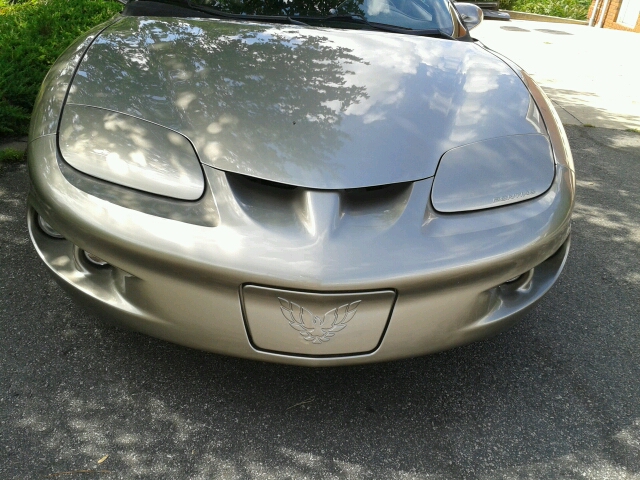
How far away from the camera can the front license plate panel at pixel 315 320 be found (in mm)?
1628

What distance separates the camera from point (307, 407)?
6.64 feet

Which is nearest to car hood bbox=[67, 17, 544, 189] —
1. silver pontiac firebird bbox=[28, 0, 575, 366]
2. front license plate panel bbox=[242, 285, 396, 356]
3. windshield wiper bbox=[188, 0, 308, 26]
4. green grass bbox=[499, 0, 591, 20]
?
silver pontiac firebird bbox=[28, 0, 575, 366]

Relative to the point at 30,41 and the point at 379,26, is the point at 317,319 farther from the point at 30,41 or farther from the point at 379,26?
the point at 30,41

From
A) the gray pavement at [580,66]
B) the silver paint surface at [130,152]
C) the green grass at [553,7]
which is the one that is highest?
the silver paint surface at [130,152]

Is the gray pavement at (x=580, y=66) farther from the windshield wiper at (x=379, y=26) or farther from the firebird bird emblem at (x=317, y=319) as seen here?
the firebird bird emblem at (x=317, y=319)

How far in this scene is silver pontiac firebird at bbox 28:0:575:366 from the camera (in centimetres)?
165

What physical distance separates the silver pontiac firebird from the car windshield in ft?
1.93

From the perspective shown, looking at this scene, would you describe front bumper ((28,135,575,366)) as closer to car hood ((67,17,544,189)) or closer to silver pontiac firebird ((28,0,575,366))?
silver pontiac firebird ((28,0,575,366))

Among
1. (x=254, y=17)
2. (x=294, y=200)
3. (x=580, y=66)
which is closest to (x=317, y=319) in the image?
(x=294, y=200)

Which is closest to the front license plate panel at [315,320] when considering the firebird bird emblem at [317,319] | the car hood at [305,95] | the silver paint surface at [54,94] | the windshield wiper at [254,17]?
the firebird bird emblem at [317,319]

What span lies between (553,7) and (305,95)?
19020 millimetres

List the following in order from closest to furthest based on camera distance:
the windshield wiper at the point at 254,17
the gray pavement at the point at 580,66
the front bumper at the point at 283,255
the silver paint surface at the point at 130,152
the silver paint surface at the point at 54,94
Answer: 1. the front bumper at the point at 283,255
2. the silver paint surface at the point at 130,152
3. the silver paint surface at the point at 54,94
4. the windshield wiper at the point at 254,17
5. the gray pavement at the point at 580,66

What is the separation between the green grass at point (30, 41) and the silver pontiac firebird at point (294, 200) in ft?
6.34

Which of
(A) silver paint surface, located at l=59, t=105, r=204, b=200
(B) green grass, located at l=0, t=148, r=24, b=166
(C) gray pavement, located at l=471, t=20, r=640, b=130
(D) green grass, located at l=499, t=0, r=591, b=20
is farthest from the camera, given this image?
(D) green grass, located at l=499, t=0, r=591, b=20
